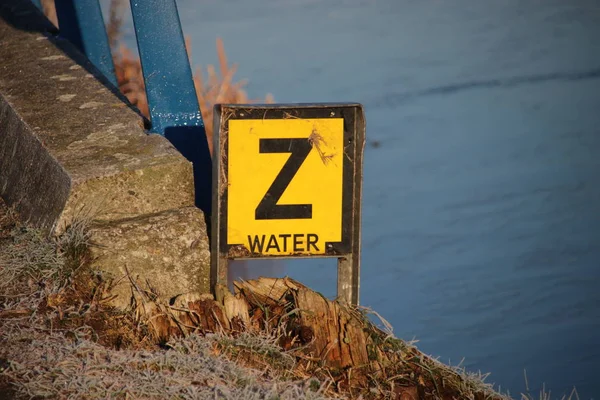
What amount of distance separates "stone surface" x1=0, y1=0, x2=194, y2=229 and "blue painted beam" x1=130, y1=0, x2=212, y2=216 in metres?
0.12

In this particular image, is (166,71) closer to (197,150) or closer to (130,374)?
(197,150)

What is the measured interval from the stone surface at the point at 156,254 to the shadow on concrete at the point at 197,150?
583 millimetres

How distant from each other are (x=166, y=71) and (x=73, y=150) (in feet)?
2.00

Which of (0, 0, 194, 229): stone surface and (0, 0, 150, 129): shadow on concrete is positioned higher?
(0, 0, 150, 129): shadow on concrete

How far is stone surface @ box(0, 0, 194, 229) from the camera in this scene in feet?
11.2

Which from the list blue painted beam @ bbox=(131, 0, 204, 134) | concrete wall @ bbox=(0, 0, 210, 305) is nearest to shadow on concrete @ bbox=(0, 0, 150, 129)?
concrete wall @ bbox=(0, 0, 210, 305)

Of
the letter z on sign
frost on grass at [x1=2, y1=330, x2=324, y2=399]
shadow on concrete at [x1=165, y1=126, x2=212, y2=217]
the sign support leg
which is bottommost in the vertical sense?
frost on grass at [x1=2, y1=330, x2=324, y2=399]

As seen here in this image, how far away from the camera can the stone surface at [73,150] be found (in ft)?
11.2

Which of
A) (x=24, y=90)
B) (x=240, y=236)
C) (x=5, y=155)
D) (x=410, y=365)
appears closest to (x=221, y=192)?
(x=240, y=236)

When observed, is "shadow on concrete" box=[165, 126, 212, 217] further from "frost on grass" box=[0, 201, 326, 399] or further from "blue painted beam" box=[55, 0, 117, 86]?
"blue painted beam" box=[55, 0, 117, 86]

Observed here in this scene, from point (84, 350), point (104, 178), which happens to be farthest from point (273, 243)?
point (84, 350)

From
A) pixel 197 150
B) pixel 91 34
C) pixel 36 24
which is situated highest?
pixel 36 24

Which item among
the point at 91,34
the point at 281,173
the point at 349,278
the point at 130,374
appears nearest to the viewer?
the point at 130,374

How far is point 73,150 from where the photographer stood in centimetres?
372
